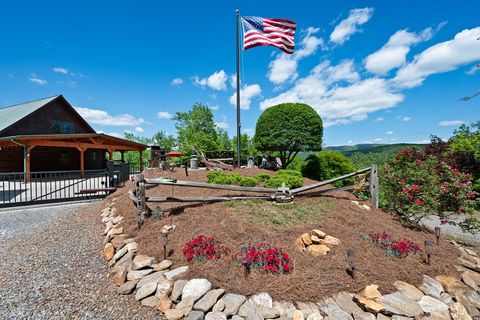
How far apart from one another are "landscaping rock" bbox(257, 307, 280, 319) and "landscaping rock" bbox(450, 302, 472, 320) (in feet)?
8.14

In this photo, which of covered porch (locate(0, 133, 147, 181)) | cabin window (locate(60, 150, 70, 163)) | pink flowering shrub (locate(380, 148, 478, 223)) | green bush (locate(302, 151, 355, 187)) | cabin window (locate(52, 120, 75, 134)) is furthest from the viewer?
cabin window (locate(52, 120, 75, 134))

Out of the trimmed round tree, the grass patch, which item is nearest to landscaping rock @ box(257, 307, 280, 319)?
the grass patch

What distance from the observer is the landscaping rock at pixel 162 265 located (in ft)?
11.5

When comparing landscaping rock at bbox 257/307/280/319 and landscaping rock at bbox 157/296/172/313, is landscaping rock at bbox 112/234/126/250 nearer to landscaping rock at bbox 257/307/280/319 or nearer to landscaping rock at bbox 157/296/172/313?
landscaping rock at bbox 157/296/172/313

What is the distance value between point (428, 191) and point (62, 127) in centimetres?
2632

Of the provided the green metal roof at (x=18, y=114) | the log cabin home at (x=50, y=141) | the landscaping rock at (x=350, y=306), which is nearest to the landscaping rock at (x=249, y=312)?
the landscaping rock at (x=350, y=306)

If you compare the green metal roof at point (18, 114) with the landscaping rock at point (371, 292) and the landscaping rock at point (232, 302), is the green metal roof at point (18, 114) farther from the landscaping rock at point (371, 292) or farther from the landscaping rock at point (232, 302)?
the landscaping rock at point (371, 292)

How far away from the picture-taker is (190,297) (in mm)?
2879

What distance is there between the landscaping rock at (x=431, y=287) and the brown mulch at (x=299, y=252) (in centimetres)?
11

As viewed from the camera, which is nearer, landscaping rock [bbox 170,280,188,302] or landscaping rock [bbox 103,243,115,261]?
landscaping rock [bbox 170,280,188,302]

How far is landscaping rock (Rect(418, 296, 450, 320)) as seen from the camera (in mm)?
2758

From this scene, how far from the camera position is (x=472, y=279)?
3.49 m

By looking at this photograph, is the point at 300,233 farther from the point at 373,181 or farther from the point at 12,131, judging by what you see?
the point at 12,131

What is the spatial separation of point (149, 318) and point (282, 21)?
36.1 feet
